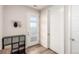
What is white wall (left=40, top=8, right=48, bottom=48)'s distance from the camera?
2914 mm

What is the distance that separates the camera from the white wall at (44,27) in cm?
291

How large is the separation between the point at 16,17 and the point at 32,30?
0.76 metres

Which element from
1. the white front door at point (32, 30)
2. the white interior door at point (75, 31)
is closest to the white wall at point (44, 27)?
the white front door at point (32, 30)

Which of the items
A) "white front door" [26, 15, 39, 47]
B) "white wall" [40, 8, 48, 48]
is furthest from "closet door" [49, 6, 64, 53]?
"white front door" [26, 15, 39, 47]

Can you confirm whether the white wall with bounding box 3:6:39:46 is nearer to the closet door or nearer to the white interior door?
the closet door

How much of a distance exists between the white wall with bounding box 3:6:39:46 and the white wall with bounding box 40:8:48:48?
0.25m

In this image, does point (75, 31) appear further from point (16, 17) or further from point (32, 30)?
point (16, 17)

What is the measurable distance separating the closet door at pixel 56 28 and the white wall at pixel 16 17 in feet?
2.26

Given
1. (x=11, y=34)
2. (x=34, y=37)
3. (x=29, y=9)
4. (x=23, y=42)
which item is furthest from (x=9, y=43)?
(x=29, y=9)

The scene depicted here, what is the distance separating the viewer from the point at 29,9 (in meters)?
2.89

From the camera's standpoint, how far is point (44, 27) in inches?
119
